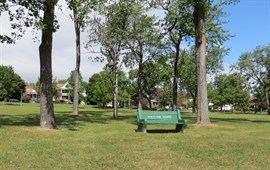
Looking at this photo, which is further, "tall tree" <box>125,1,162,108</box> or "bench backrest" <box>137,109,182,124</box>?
"tall tree" <box>125,1,162,108</box>

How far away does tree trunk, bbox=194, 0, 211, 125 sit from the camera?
1684cm

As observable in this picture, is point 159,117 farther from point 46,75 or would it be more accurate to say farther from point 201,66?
point 201,66

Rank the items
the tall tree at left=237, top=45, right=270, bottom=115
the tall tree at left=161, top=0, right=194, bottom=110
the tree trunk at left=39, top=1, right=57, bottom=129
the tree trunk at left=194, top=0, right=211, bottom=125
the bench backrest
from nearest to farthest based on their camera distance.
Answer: the tree trunk at left=39, top=1, right=57, bottom=129 → the bench backrest → the tree trunk at left=194, top=0, right=211, bottom=125 → the tall tree at left=161, top=0, right=194, bottom=110 → the tall tree at left=237, top=45, right=270, bottom=115

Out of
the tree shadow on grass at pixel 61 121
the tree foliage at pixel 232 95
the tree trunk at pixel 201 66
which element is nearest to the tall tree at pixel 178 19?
the tree trunk at pixel 201 66

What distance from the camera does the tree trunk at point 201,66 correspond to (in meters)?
16.8

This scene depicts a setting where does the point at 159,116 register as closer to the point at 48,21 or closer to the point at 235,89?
the point at 48,21

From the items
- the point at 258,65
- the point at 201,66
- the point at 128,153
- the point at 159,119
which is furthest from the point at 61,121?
the point at 258,65

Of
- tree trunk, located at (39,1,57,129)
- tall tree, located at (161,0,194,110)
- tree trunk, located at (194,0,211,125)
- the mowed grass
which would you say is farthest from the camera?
tall tree, located at (161,0,194,110)

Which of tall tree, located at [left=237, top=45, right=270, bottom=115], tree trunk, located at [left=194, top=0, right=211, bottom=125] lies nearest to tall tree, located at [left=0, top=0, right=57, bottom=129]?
tree trunk, located at [left=194, top=0, right=211, bottom=125]

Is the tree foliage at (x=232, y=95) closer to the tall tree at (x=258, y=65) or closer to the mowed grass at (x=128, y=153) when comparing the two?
the tall tree at (x=258, y=65)

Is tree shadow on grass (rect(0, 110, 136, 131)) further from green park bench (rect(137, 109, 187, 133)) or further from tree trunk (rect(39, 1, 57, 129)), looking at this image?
green park bench (rect(137, 109, 187, 133))

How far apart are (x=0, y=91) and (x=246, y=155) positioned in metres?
54.5

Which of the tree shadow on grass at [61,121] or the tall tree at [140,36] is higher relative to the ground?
the tall tree at [140,36]

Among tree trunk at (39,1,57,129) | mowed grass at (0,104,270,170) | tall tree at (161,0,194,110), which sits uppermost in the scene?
tall tree at (161,0,194,110)
